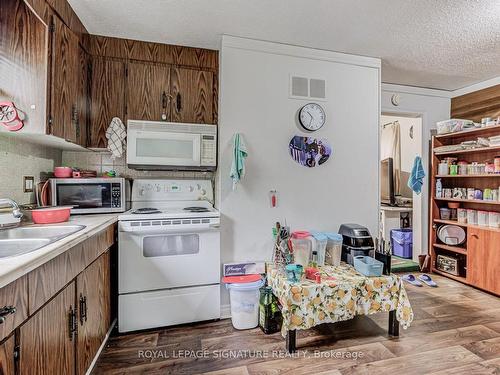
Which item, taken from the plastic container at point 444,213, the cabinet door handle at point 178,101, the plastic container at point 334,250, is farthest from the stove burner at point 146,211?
the plastic container at point 444,213

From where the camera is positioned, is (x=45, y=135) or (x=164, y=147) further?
(x=164, y=147)

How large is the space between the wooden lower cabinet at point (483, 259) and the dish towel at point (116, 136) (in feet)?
12.8

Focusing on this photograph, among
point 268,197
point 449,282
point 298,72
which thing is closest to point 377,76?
point 298,72

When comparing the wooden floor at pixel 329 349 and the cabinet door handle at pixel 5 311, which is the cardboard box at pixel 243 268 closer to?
the wooden floor at pixel 329 349

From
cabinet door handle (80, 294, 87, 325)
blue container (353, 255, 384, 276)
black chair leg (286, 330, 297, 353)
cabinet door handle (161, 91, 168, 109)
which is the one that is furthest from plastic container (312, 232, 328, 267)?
cabinet door handle (161, 91, 168, 109)

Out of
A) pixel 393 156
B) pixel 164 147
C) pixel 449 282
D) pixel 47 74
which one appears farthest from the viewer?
pixel 393 156

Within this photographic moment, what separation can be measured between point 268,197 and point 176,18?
1669 mm

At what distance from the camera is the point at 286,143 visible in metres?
2.59

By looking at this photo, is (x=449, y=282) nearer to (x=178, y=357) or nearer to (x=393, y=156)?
(x=393, y=156)

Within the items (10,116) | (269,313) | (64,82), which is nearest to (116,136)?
(64,82)

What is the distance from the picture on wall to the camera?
2586mm

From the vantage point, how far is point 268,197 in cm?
256

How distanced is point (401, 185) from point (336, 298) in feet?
12.9

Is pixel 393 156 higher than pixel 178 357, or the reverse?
pixel 393 156
